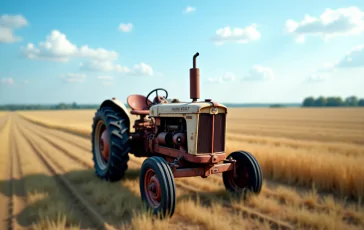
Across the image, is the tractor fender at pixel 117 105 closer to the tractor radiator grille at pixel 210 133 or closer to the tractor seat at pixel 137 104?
the tractor seat at pixel 137 104

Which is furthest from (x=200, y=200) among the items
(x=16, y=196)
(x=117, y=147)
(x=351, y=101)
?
(x=351, y=101)

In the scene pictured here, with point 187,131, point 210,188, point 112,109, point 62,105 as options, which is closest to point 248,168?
point 210,188

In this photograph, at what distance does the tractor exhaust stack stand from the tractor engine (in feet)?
1.44

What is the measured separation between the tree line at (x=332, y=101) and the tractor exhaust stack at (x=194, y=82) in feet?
305

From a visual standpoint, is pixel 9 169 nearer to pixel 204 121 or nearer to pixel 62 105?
pixel 204 121

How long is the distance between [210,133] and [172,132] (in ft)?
2.57

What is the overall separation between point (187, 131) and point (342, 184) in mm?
2883

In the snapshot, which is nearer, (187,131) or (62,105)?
(187,131)

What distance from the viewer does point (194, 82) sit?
4.29 meters

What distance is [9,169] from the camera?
6676mm

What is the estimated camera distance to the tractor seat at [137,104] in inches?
227

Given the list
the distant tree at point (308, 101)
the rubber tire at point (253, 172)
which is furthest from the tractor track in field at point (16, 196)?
the distant tree at point (308, 101)

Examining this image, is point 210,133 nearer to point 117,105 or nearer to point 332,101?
point 117,105

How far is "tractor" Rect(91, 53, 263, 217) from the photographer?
12.6 feet
